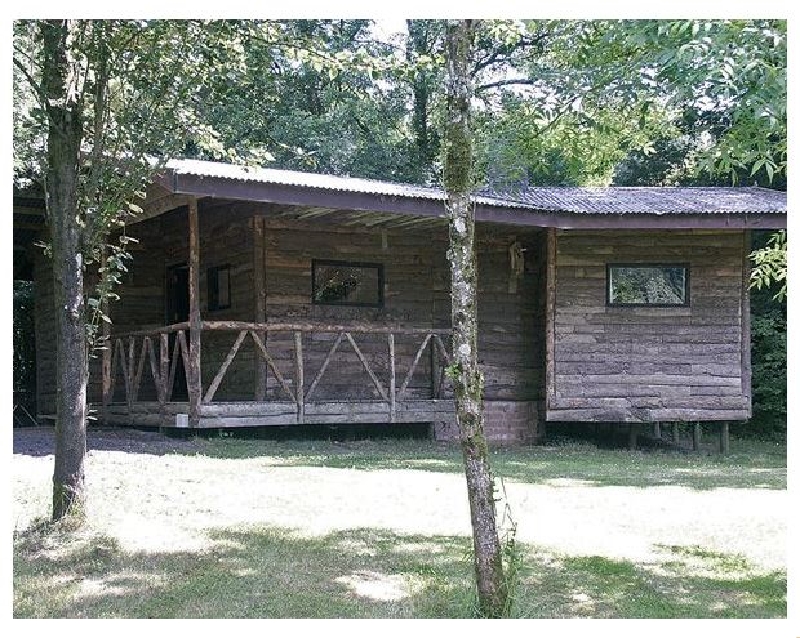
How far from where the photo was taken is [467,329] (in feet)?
15.6

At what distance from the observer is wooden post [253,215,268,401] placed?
13.4 metres

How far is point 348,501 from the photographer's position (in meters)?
8.06

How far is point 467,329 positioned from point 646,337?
34.2 feet

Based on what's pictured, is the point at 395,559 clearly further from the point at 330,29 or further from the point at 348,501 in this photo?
the point at 330,29

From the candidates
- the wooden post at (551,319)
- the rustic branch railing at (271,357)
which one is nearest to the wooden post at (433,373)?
the rustic branch railing at (271,357)

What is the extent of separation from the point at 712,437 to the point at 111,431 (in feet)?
35.5

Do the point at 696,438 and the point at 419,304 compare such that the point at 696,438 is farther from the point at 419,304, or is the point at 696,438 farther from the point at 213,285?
the point at 213,285

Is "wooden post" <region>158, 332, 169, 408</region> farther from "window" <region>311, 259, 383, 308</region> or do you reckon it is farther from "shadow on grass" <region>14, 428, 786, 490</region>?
"window" <region>311, 259, 383, 308</region>

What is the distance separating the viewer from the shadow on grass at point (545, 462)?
33.5 ft

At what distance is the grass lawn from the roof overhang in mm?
3006

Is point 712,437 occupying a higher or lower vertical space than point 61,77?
lower

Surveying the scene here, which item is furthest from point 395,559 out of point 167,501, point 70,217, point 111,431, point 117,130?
point 111,431

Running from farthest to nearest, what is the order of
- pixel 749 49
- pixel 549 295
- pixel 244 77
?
pixel 549 295 → pixel 244 77 → pixel 749 49

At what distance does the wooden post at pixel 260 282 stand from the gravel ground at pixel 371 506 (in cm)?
329
